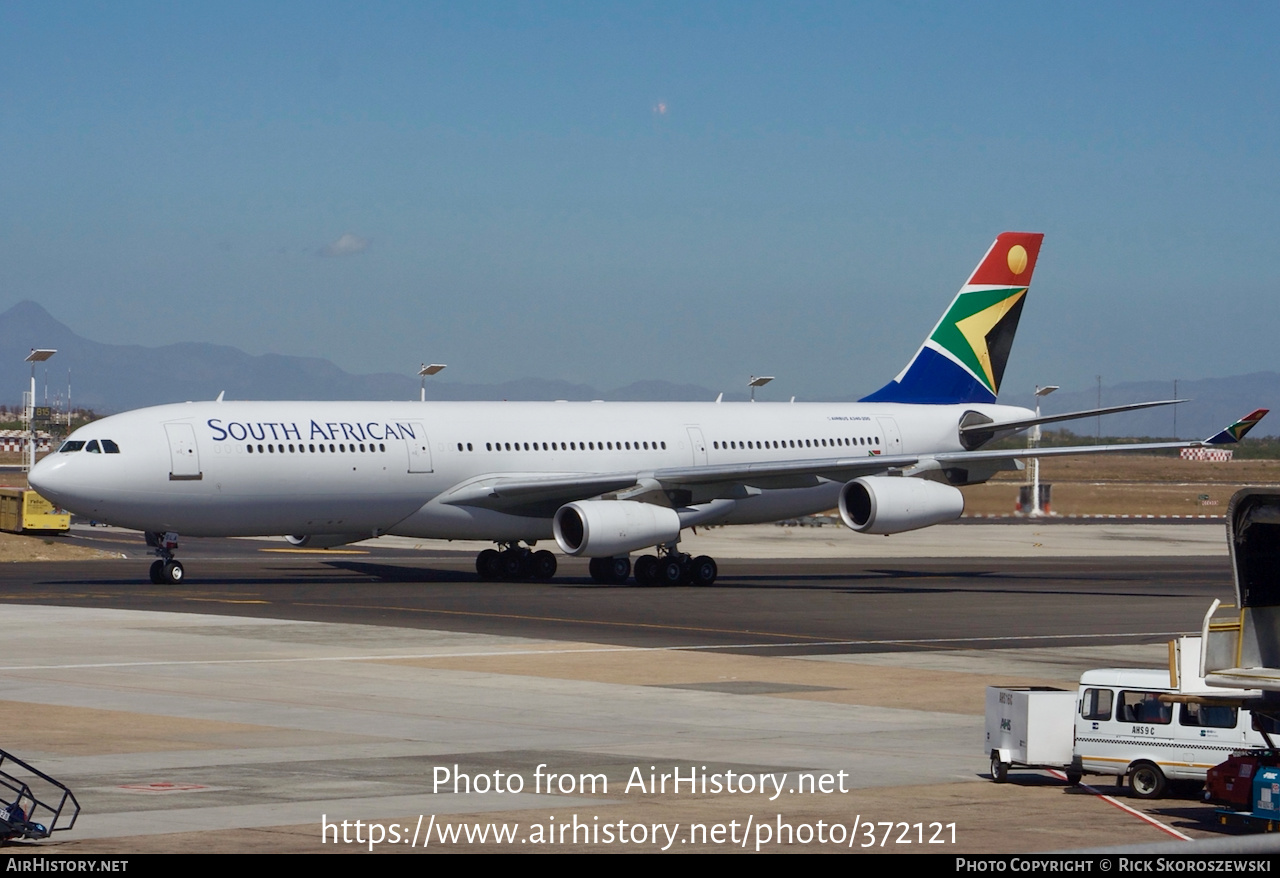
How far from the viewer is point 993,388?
5597 centimetres

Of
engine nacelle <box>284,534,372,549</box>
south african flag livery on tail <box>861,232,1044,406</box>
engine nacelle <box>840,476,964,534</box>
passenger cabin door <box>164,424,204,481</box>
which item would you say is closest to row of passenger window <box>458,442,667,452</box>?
engine nacelle <box>284,534,372,549</box>

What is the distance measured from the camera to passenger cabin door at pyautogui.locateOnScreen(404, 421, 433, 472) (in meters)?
43.4

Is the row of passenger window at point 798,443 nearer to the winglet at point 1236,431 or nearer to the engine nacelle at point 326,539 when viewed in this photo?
the engine nacelle at point 326,539

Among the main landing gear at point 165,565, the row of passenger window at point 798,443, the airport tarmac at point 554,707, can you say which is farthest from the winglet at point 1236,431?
the main landing gear at point 165,565

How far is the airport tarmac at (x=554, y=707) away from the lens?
1455cm

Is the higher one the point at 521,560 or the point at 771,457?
the point at 771,457

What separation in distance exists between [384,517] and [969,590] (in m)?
15.6

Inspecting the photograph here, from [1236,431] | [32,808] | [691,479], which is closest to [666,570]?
[691,479]

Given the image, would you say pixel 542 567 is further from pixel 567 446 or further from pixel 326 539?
pixel 326 539

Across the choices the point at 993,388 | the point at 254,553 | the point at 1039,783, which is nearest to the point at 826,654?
the point at 1039,783

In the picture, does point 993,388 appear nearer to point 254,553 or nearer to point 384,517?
point 384,517

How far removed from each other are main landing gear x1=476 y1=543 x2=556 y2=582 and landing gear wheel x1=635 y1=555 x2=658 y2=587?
125 inches

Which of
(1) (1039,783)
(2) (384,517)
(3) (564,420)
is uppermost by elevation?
(3) (564,420)

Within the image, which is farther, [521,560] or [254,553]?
[254,553]
